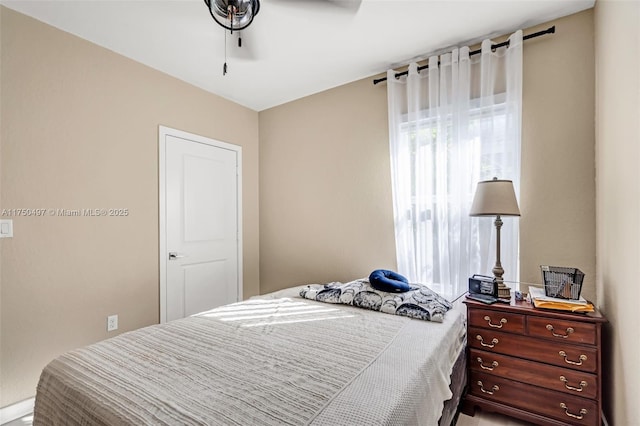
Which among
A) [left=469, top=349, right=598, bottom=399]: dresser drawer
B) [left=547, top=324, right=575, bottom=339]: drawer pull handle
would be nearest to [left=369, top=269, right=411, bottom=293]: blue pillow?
[left=469, top=349, right=598, bottom=399]: dresser drawer

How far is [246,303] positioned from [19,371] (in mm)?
1523

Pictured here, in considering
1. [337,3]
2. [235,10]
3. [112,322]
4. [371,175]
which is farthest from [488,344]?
[112,322]

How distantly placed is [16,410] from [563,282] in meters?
3.53

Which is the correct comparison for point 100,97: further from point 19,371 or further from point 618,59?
point 618,59

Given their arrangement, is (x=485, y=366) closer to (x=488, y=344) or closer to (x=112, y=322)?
(x=488, y=344)

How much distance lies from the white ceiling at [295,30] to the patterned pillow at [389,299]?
184 cm

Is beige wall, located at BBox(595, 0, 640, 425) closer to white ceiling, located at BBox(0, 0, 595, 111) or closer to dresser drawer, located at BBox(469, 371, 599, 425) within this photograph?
dresser drawer, located at BBox(469, 371, 599, 425)

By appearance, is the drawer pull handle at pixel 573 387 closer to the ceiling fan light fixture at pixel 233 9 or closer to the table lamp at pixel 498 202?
the table lamp at pixel 498 202

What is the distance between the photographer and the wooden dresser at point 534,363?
1.61 meters

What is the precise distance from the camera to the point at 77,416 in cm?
114

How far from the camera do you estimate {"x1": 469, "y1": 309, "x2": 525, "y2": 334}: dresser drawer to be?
179cm

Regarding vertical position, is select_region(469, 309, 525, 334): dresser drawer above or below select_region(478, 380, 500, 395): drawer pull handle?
above

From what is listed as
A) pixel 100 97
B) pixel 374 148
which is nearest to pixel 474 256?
pixel 374 148

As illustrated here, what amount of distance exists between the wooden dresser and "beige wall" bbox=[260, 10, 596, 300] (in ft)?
1.78
